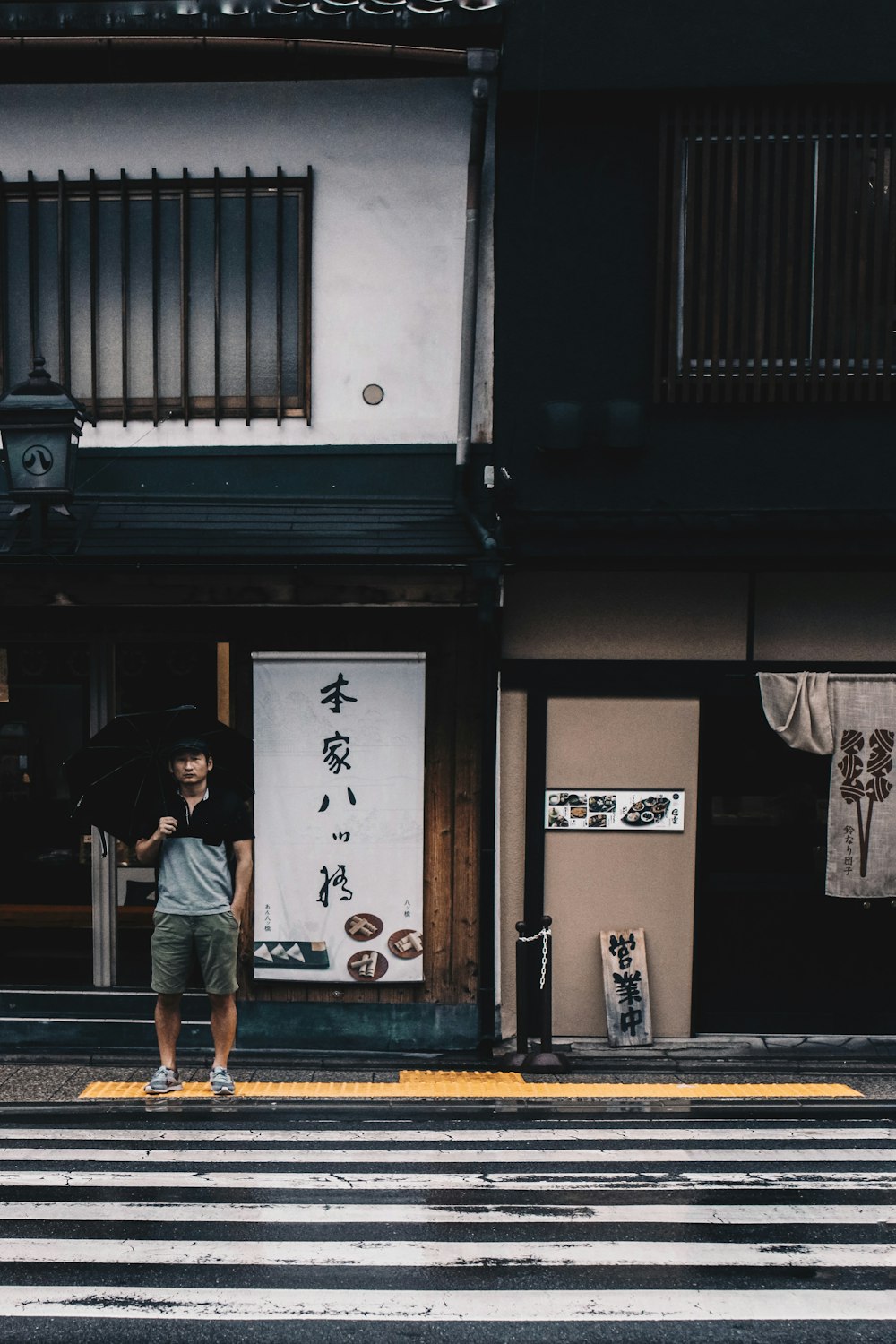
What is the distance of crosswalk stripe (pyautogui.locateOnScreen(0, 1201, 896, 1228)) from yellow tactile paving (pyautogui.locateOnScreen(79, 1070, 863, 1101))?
1.71 metres

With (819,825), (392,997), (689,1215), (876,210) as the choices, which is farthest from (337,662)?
(876,210)

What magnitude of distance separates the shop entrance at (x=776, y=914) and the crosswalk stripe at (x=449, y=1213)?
3139 mm

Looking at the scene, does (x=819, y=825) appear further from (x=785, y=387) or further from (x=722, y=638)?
(x=785, y=387)

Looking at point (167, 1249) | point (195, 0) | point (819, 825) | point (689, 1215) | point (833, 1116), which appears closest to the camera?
point (167, 1249)

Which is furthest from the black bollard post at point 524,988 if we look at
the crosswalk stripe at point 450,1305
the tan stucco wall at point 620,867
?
the crosswalk stripe at point 450,1305

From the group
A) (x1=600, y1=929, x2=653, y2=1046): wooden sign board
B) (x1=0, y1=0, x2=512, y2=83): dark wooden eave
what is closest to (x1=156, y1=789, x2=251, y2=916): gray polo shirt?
(x1=600, y1=929, x2=653, y2=1046): wooden sign board

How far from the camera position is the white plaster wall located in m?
9.05

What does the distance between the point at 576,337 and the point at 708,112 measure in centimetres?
201

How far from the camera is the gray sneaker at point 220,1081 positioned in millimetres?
7719

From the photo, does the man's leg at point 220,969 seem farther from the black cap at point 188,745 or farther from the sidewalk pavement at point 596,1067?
the black cap at point 188,745

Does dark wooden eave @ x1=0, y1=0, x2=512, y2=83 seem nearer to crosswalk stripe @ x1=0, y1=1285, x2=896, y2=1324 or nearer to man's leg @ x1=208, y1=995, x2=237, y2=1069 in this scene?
man's leg @ x1=208, y1=995, x2=237, y2=1069

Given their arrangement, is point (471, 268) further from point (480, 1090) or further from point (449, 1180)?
point (449, 1180)

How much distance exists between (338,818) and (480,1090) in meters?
2.32

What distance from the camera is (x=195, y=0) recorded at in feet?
28.0
